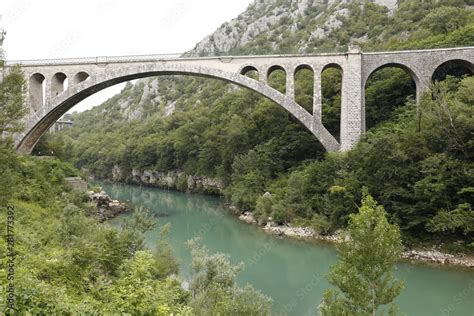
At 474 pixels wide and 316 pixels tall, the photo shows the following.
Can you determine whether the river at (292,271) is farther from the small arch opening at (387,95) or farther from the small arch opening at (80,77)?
the small arch opening at (387,95)

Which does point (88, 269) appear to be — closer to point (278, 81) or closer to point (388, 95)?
point (388, 95)

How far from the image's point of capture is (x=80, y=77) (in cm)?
2062

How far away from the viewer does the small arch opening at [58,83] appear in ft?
66.8

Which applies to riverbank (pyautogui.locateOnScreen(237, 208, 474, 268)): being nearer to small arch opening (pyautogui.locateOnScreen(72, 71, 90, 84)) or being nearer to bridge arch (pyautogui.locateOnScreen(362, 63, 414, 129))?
bridge arch (pyautogui.locateOnScreen(362, 63, 414, 129))

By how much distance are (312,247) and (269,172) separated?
7.93m

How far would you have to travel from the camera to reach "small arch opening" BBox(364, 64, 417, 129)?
19844mm

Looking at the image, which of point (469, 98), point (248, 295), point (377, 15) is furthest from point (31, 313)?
point (377, 15)

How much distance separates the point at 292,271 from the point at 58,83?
16.0 m

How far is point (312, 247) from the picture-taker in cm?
1384

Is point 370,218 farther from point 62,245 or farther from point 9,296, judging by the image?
point 62,245

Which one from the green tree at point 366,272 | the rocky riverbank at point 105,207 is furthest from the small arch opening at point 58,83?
the green tree at point 366,272

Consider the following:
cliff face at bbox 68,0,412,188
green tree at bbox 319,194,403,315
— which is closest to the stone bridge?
cliff face at bbox 68,0,412,188

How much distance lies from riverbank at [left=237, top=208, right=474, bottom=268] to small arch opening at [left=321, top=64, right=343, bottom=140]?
6.36 meters

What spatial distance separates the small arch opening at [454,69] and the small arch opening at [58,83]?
18094mm
